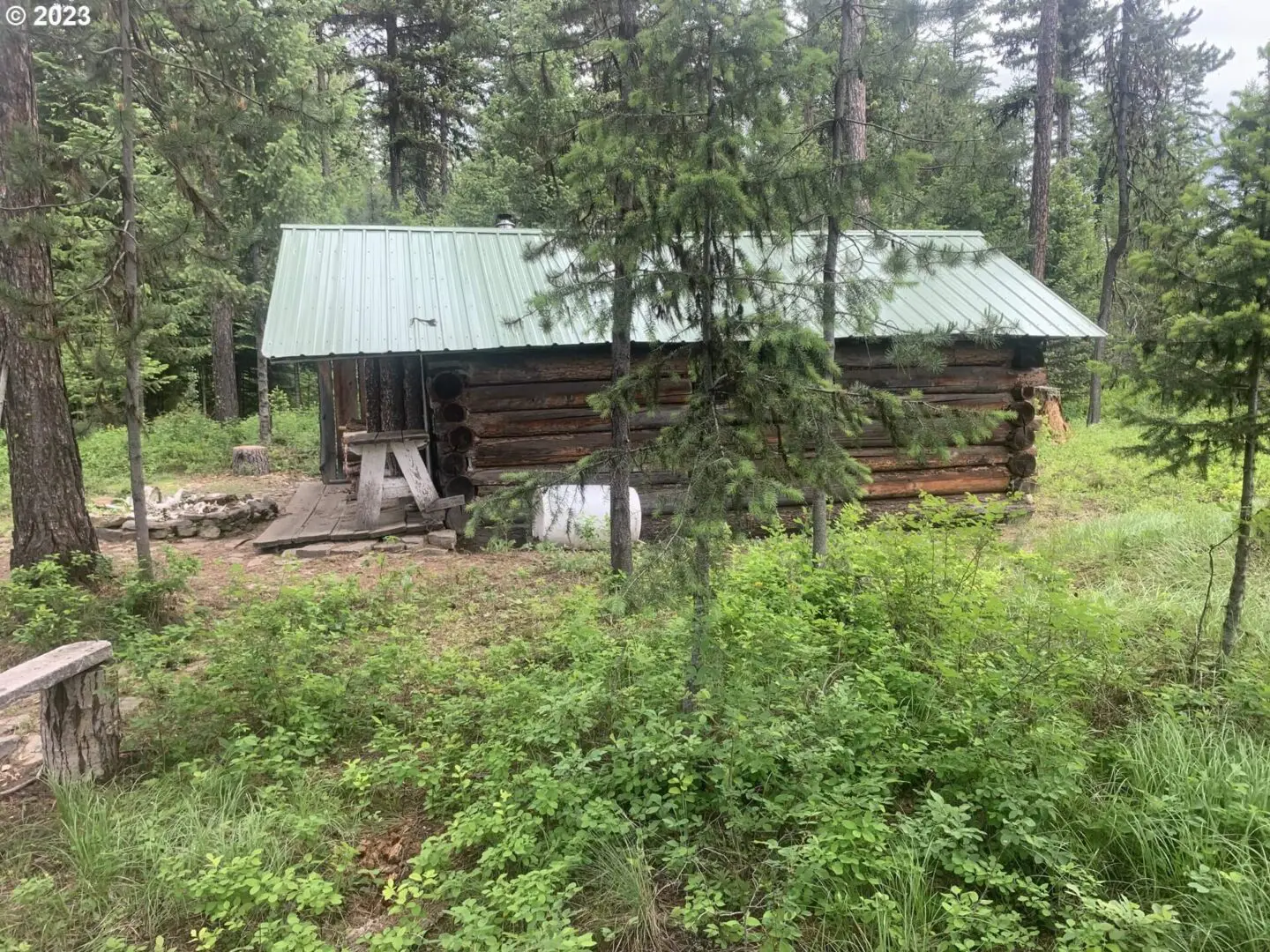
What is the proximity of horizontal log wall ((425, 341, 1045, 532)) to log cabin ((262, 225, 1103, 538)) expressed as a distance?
0.02 metres

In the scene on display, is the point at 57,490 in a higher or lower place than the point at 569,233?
lower

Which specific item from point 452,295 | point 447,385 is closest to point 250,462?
point 452,295

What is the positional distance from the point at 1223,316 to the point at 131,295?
729cm

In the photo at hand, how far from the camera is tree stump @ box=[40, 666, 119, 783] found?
3654 millimetres

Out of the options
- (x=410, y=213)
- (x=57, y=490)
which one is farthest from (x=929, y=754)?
(x=410, y=213)

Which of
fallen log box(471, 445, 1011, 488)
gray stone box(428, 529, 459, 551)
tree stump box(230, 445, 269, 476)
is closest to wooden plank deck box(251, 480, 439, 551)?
gray stone box(428, 529, 459, 551)

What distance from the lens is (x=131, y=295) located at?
18.8 ft

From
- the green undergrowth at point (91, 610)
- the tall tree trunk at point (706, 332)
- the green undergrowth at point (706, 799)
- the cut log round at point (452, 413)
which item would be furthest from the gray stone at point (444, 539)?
the tall tree trunk at point (706, 332)

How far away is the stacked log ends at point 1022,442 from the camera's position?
979 centimetres

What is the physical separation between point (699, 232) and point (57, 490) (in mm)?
6157

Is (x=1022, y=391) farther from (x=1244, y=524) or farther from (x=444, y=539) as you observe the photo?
(x=444, y=539)

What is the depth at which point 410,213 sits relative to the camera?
64.1 ft

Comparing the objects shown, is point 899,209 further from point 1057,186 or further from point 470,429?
point 1057,186

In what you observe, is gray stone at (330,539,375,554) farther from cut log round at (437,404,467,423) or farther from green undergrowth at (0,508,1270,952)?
green undergrowth at (0,508,1270,952)
